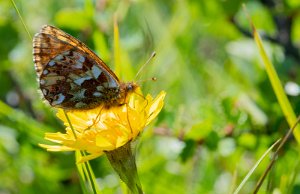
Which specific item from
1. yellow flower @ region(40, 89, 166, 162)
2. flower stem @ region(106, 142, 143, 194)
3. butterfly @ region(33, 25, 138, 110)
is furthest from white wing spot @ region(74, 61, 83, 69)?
flower stem @ region(106, 142, 143, 194)

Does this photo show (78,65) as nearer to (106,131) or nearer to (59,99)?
(59,99)

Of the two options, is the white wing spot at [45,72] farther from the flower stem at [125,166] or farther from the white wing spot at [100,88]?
the flower stem at [125,166]

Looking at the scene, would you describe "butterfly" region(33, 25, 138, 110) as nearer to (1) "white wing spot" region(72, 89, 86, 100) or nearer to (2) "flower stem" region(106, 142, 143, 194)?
(1) "white wing spot" region(72, 89, 86, 100)

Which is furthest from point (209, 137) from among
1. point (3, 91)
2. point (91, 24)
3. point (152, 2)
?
point (152, 2)

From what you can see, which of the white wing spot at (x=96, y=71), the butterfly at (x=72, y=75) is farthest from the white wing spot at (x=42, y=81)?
the white wing spot at (x=96, y=71)

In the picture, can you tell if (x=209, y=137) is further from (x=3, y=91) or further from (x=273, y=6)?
(x=3, y=91)
